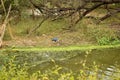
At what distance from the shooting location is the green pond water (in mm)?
9323

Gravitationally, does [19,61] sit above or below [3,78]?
below

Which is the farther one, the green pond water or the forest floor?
the forest floor

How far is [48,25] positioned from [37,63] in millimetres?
4541

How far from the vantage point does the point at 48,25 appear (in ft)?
46.4

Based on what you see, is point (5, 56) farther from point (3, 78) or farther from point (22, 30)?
point (3, 78)

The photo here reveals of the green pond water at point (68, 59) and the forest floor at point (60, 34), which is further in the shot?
the forest floor at point (60, 34)

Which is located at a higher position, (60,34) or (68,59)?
(68,59)

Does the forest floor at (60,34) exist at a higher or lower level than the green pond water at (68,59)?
lower

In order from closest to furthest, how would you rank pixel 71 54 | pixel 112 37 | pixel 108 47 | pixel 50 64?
pixel 50 64 < pixel 71 54 < pixel 108 47 < pixel 112 37

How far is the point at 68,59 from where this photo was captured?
33.6 ft

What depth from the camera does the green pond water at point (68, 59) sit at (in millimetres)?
9323

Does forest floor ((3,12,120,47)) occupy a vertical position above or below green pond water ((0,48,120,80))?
below

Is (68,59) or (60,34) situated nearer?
(68,59)

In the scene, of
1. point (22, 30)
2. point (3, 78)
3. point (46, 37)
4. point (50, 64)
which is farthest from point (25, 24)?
point (3, 78)
